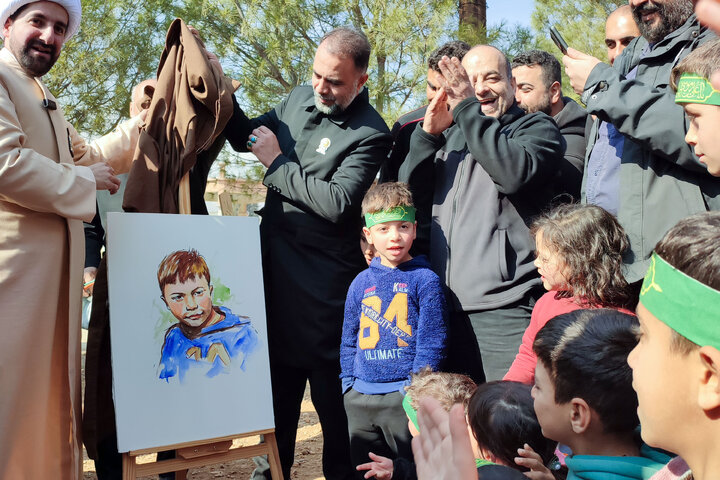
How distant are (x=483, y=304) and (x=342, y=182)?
2.96ft

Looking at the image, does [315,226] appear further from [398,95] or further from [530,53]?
[398,95]

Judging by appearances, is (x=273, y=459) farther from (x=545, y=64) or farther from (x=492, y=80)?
(x=545, y=64)

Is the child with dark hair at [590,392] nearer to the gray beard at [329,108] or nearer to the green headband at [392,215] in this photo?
the green headband at [392,215]

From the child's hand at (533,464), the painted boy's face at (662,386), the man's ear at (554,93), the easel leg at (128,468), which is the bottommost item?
the easel leg at (128,468)

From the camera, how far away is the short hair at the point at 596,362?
1.84 m

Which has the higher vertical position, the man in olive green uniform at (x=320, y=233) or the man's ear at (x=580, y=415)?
the man in olive green uniform at (x=320, y=233)

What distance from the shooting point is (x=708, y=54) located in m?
2.12

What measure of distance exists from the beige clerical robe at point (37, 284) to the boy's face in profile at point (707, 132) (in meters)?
2.30

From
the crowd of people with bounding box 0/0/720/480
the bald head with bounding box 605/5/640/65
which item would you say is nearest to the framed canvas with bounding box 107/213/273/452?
the crowd of people with bounding box 0/0/720/480

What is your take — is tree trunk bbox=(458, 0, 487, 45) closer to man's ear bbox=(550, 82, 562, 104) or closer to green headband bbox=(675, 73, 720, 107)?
man's ear bbox=(550, 82, 562, 104)

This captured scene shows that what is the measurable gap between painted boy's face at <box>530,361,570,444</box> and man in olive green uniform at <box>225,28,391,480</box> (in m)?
1.50

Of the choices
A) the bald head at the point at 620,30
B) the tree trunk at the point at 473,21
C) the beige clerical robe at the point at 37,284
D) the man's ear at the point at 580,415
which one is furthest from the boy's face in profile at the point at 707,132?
the tree trunk at the point at 473,21

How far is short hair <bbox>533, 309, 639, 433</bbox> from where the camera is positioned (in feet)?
6.05

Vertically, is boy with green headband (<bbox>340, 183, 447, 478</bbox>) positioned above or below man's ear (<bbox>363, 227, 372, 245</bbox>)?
below
